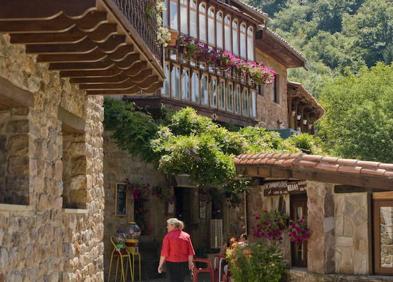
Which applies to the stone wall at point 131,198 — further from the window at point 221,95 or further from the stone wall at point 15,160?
the stone wall at point 15,160

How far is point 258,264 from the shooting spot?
12484 mm

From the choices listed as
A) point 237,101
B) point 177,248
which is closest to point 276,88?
point 237,101

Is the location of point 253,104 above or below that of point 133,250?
above

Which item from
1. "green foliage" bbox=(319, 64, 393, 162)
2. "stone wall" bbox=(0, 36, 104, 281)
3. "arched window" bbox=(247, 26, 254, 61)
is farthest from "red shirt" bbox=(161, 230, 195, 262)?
"green foliage" bbox=(319, 64, 393, 162)

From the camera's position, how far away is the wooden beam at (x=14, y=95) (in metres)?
7.65

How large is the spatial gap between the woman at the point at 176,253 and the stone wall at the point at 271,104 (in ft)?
50.4

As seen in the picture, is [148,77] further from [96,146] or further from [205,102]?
[205,102]

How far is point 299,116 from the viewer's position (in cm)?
3622

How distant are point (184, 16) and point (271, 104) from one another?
899 centimetres

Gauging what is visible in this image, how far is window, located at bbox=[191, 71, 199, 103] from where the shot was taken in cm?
2216

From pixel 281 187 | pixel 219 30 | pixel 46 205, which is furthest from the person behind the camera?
pixel 219 30

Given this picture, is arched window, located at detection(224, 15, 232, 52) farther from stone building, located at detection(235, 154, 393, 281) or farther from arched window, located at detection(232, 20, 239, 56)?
stone building, located at detection(235, 154, 393, 281)

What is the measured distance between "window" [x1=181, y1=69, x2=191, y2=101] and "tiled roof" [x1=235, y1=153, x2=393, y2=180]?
29.5 feet

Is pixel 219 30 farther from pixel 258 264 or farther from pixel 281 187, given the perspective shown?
pixel 258 264
